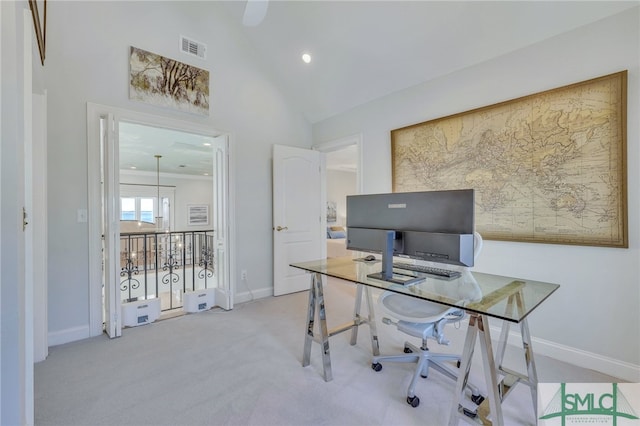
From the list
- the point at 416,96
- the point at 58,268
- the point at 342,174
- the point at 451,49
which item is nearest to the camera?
the point at 58,268

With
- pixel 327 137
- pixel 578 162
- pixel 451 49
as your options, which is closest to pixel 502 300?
pixel 578 162

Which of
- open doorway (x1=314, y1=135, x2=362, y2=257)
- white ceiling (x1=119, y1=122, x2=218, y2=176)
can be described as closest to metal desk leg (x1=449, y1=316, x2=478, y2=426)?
white ceiling (x1=119, y1=122, x2=218, y2=176)

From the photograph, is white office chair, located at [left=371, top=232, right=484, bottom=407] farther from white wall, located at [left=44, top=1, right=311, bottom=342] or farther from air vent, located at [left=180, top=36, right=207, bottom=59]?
air vent, located at [left=180, top=36, right=207, bottom=59]

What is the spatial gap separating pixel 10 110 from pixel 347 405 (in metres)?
2.09

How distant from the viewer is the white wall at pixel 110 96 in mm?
2447

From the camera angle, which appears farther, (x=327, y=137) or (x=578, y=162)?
(x=327, y=137)

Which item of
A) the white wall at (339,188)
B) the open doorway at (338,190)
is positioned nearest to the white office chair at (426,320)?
the open doorway at (338,190)

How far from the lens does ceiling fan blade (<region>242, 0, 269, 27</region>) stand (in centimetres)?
191

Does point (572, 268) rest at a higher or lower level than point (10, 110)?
lower

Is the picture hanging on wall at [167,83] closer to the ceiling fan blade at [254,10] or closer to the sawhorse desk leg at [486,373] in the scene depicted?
the ceiling fan blade at [254,10]

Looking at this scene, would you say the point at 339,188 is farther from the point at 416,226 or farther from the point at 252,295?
the point at 416,226

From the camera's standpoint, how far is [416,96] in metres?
3.12

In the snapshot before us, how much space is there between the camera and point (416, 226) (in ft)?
5.33

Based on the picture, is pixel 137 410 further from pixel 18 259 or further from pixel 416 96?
pixel 416 96
